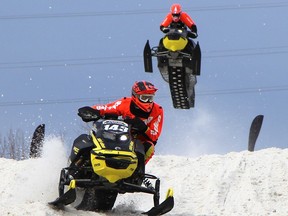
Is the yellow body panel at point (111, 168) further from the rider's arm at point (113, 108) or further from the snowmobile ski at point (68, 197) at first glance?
the rider's arm at point (113, 108)

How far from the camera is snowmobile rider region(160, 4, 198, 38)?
16281mm

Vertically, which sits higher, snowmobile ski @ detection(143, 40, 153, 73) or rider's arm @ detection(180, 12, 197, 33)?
rider's arm @ detection(180, 12, 197, 33)

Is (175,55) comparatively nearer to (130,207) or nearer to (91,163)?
(130,207)

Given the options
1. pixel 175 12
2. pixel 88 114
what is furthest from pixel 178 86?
pixel 88 114

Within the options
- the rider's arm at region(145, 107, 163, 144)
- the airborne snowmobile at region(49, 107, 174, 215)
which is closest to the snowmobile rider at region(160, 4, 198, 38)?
the rider's arm at region(145, 107, 163, 144)

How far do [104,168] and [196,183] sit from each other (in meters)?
4.07

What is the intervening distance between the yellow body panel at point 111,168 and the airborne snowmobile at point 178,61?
24.7ft

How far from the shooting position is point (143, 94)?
945 centimetres

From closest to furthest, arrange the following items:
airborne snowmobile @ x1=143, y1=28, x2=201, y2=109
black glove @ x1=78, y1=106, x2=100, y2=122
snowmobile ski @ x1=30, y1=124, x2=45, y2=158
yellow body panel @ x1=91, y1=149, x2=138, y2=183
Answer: yellow body panel @ x1=91, y1=149, x2=138, y2=183, black glove @ x1=78, y1=106, x2=100, y2=122, snowmobile ski @ x1=30, y1=124, x2=45, y2=158, airborne snowmobile @ x1=143, y1=28, x2=201, y2=109

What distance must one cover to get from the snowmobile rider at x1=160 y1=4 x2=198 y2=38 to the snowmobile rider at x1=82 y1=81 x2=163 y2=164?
6801 mm

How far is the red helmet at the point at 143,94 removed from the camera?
9.44m

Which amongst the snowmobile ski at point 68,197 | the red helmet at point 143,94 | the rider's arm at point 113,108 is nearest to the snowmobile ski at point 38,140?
the rider's arm at point 113,108

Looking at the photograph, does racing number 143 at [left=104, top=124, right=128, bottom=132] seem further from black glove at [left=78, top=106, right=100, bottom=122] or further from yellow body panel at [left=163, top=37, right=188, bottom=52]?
yellow body panel at [left=163, top=37, right=188, bottom=52]

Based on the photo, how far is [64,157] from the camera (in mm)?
11062
